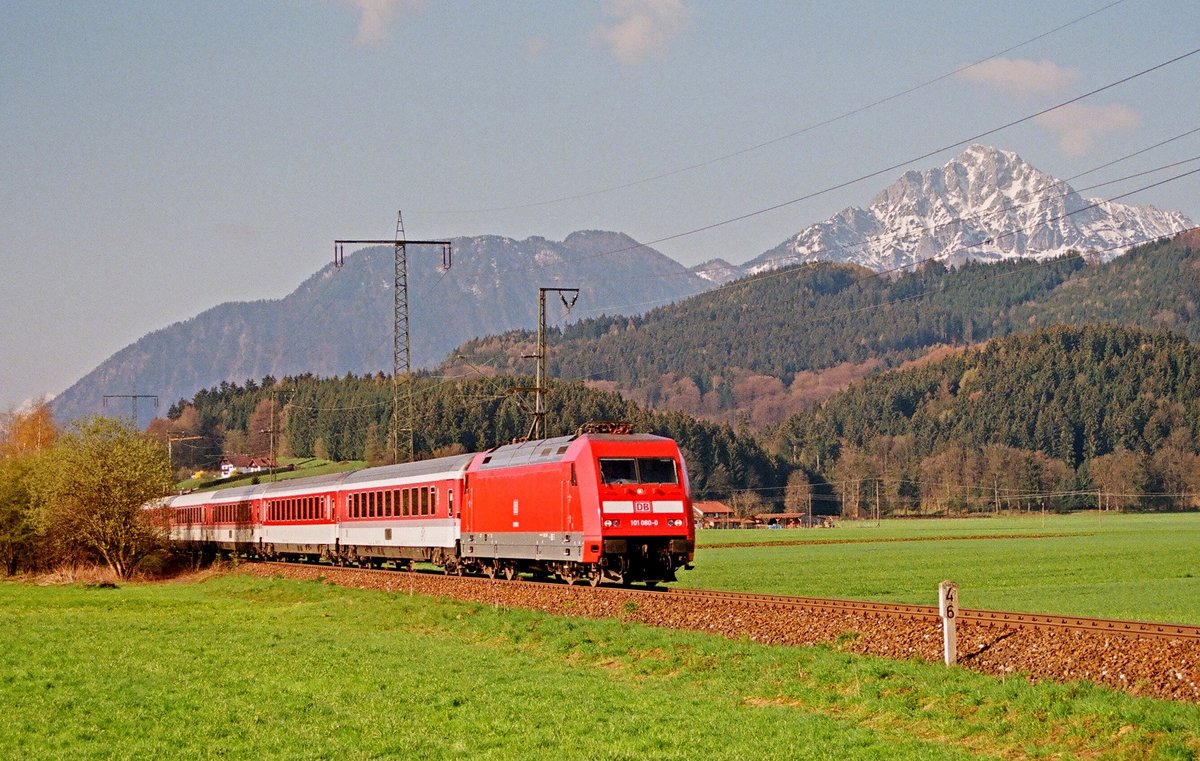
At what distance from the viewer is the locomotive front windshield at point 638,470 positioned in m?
36.3

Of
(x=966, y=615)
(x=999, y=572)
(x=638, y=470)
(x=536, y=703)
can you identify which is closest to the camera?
(x=536, y=703)

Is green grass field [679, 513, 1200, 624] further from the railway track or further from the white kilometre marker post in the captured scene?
the white kilometre marker post

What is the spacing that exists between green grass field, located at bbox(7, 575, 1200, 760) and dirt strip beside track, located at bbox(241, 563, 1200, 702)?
33.1 inches

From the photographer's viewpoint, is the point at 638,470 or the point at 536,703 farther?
the point at 638,470

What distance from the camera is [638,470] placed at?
36.9 m

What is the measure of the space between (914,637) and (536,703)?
21.7ft

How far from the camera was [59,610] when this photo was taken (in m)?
44.9

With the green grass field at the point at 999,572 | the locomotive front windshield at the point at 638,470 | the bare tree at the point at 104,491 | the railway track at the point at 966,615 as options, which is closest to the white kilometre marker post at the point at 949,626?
the railway track at the point at 966,615

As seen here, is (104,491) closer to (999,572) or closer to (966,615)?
(999,572)

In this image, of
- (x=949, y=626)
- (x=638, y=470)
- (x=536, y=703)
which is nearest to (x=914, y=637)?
(x=949, y=626)

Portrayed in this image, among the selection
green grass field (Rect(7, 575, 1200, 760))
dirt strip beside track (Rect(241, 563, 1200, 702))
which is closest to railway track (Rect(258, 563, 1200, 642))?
dirt strip beside track (Rect(241, 563, 1200, 702))

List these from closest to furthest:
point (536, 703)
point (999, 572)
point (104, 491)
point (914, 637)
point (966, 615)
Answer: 1. point (536, 703)
2. point (914, 637)
3. point (966, 615)
4. point (999, 572)
5. point (104, 491)

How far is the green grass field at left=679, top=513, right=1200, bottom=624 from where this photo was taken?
4250 cm

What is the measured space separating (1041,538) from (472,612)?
85.0 meters
